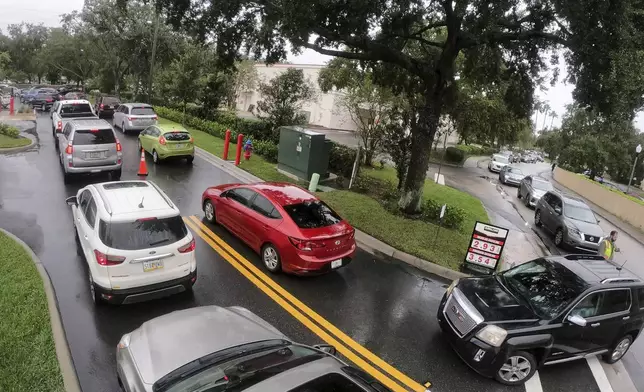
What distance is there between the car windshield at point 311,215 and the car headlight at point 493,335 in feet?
11.3

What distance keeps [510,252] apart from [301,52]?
352 inches

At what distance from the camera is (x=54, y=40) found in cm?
5019

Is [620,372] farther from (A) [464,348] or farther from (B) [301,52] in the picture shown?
(B) [301,52]

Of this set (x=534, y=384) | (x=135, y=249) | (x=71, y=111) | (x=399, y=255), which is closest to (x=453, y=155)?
(x=399, y=255)

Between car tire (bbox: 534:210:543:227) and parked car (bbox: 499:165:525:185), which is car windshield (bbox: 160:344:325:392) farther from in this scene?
parked car (bbox: 499:165:525:185)

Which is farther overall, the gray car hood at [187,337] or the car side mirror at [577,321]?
the car side mirror at [577,321]

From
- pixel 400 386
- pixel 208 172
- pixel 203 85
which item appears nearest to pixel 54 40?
pixel 203 85

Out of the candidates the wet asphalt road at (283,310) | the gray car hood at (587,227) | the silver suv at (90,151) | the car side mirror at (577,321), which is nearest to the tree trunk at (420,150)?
the wet asphalt road at (283,310)

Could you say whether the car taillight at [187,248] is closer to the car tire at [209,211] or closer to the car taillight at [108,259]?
the car taillight at [108,259]

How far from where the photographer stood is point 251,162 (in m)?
17.6

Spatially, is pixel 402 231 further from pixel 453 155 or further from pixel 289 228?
pixel 453 155

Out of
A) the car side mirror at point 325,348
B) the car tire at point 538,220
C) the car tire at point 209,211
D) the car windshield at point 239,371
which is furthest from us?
the car tire at point 538,220

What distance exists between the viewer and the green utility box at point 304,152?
15258 mm

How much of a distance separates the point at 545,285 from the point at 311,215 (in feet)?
14.2
